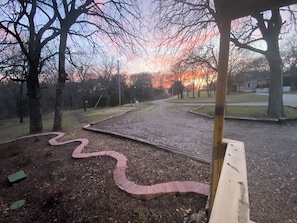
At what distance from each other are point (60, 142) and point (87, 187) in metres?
2.82

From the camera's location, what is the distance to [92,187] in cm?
246

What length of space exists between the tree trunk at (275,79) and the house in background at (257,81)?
27125 mm

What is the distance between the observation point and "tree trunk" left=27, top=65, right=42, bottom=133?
6.36 m

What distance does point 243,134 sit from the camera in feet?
17.3

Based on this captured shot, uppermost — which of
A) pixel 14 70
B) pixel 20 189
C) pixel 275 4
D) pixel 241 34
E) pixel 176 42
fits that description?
pixel 241 34

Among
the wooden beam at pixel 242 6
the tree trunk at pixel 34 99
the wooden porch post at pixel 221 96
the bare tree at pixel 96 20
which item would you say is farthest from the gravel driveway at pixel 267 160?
the tree trunk at pixel 34 99

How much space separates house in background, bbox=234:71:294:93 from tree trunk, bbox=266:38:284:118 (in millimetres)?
27125

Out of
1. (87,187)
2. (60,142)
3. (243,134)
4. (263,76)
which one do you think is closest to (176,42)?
(243,134)

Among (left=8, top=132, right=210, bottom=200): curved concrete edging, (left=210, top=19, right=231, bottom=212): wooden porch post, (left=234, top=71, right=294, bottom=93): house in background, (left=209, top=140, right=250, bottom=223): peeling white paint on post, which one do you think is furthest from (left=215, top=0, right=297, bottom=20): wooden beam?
(left=234, top=71, right=294, bottom=93): house in background

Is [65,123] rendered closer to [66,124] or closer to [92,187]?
[66,124]

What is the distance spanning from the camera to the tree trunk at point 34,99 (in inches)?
250

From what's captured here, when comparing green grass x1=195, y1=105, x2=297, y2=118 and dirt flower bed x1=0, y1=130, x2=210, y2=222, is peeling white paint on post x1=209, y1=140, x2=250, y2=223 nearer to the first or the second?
dirt flower bed x1=0, y1=130, x2=210, y2=222

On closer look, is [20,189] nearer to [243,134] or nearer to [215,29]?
[243,134]

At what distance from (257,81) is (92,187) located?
45.3m
